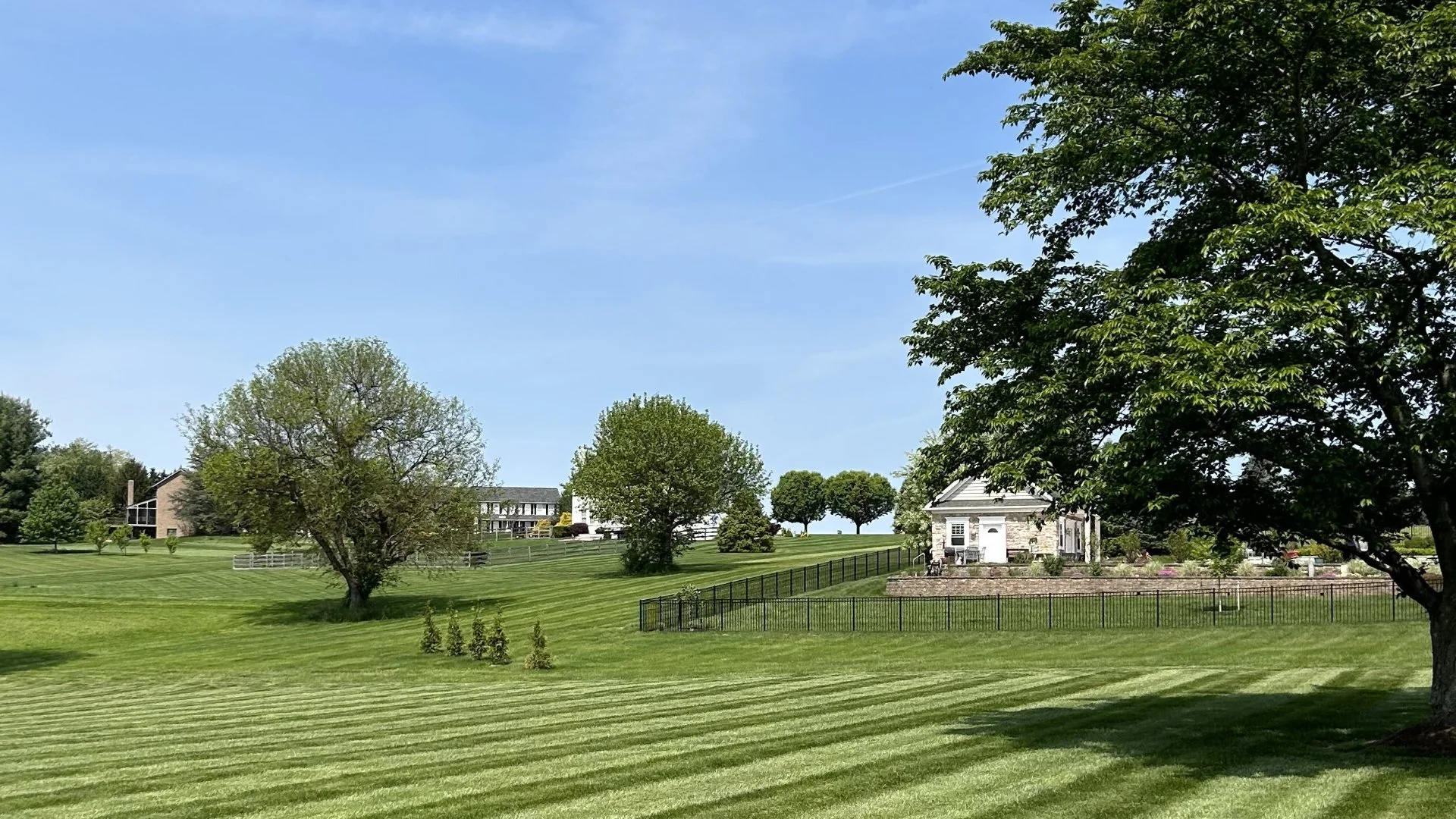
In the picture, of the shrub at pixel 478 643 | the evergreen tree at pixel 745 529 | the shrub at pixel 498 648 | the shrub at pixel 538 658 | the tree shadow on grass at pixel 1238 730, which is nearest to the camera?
the tree shadow on grass at pixel 1238 730

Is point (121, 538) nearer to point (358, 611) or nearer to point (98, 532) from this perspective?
point (98, 532)

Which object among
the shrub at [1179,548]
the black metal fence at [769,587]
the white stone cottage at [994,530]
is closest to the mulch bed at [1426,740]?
the black metal fence at [769,587]

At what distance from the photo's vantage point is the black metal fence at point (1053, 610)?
42156mm

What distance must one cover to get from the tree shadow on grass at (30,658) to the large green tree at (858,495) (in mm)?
108502

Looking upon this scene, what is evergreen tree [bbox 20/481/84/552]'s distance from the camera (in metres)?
110

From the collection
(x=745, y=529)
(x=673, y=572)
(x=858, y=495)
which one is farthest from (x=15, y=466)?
(x=858, y=495)

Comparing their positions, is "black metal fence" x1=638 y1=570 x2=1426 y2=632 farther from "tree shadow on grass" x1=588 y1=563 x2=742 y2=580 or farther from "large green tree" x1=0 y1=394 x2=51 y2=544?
"large green tree" x1=0 y1=394 x2=51 y2=544

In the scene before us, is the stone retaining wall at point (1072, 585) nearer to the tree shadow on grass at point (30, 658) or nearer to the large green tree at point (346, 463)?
the large green tree at point (346, 463)

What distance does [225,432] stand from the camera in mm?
59469

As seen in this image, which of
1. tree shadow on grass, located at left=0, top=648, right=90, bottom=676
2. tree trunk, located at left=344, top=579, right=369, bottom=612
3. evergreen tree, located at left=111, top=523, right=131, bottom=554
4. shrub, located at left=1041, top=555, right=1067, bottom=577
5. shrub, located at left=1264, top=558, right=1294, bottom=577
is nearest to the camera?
tree shadow on grass, located at left=0, top=648, right=90, bottom=676

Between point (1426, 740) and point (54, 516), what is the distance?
11578cm

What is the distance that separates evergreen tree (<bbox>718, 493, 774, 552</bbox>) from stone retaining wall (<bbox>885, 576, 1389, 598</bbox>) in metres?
42.5

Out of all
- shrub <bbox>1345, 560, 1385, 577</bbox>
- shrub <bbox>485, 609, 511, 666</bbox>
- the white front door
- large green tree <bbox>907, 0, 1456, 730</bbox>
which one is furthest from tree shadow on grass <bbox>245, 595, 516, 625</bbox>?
large green tree <bbox>907, 0, 1456, 730</bbox>

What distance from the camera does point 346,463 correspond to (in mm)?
58969
